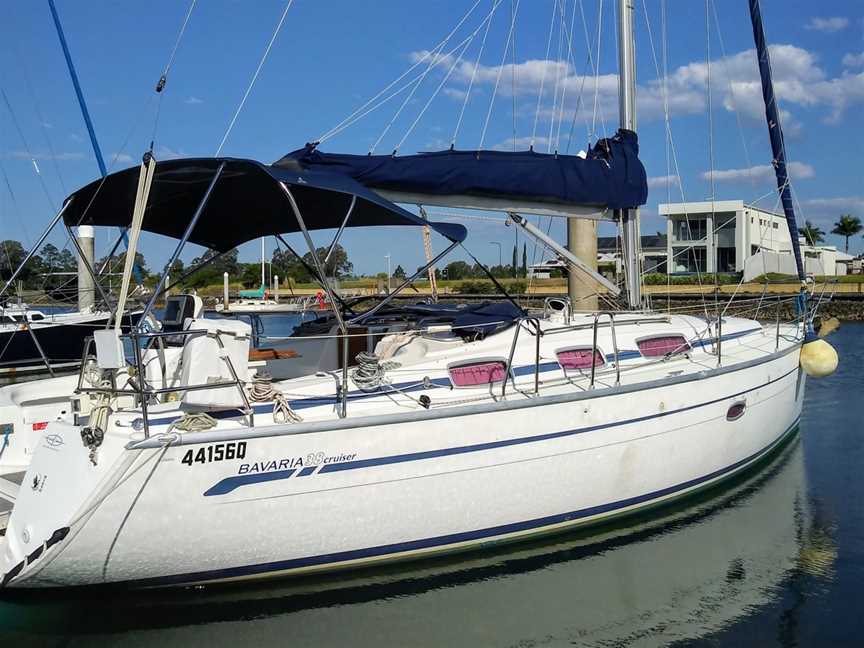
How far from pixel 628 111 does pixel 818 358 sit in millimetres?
3886

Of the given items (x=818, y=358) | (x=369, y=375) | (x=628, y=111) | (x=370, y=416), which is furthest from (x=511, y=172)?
(x=818, y=358)

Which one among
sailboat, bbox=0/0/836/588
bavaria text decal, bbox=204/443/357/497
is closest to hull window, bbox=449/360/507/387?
sailboat, bbox=0/0/836/588

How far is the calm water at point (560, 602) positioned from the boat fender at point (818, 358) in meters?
2.40

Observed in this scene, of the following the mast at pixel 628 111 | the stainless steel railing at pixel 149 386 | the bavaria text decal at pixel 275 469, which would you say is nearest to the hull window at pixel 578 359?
the mast at pixel 628 111

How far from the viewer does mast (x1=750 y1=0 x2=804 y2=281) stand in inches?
440

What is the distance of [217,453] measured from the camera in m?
5.42

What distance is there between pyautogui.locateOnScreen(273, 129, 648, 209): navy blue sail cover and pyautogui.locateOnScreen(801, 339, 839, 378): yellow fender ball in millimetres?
2889

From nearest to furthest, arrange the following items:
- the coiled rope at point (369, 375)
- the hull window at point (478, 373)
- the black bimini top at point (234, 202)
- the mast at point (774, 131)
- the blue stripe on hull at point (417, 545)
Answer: the blue stripe on hull at point (417, 545)
the black bimini top at point (234, 202)
the coiled rope at point (369, 375)
the hull window at point (478, 373)
the mast at point (774, 131)

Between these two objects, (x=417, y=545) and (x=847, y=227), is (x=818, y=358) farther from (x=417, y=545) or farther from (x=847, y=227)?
(x=847, y=227)

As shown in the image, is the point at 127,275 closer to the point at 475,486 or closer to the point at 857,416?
the point at 475,486

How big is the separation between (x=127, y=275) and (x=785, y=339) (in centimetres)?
822

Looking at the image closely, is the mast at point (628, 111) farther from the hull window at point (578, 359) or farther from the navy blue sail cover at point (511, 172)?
the hull window at point (578, 359)

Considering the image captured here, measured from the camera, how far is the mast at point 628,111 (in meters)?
9.31

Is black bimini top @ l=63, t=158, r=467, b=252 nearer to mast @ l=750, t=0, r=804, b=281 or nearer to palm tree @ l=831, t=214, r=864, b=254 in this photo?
mast @ l=750, t=0, r=804, b=281
